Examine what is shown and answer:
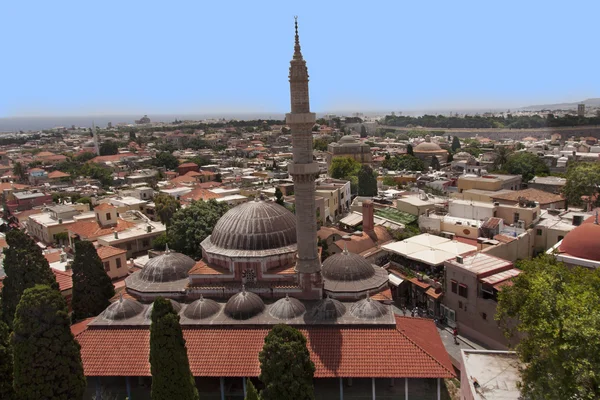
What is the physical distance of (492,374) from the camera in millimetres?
17484

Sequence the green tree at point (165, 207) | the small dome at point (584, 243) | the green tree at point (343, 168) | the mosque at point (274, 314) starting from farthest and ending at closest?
1. the green tree at point (343, 168)
2. the green tree at point (165, 207)
3. the small dome at point (584, 243)
4. the mosque at point (274, 314)

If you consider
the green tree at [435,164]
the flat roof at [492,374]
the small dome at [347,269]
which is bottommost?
the flat roof at [492,374]

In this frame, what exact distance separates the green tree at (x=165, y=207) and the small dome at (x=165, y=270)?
694 inches

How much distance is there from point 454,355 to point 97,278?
806 inches

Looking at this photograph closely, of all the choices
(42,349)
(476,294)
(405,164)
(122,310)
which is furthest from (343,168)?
(42,349)

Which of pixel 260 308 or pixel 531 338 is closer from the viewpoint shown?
pixel 531 338

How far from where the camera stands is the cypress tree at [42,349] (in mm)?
14930

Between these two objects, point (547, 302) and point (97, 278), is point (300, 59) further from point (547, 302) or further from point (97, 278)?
point (97, 278)

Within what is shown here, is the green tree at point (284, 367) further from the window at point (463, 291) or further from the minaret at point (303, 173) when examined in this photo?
the window at point (463, 291)

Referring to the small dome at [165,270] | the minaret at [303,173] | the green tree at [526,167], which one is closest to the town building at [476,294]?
the minaret at [303,173]

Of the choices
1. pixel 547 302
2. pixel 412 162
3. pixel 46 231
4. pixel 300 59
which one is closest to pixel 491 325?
pixel 547 302

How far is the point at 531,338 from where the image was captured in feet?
51.8

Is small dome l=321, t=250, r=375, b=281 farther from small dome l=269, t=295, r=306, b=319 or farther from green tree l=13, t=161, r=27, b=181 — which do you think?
green tree l=13, t=161, r=27, b=181

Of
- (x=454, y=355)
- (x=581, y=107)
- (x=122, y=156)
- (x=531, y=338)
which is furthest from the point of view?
(x=581, y=107)
